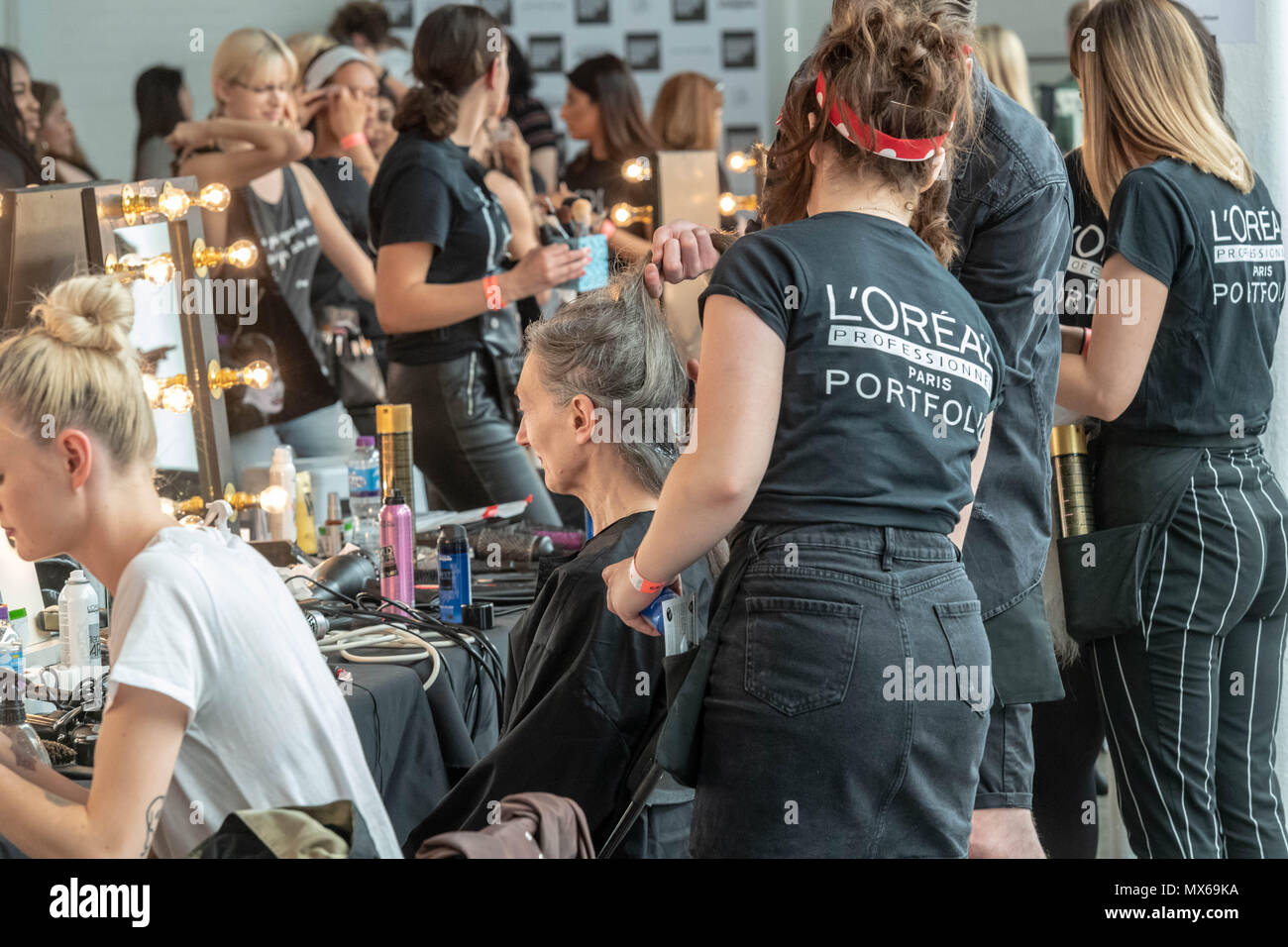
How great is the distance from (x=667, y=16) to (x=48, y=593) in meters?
5.68

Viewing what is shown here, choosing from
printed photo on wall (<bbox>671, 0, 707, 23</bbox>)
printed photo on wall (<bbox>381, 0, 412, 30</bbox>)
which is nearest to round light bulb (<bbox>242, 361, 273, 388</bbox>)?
printed photo on wall (<bbox>381, 0, 412, 30</bbox>)

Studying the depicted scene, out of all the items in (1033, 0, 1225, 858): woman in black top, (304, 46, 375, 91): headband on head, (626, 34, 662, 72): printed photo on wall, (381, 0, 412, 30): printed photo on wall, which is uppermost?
(381, 0, 412, 30): printed photo on wall

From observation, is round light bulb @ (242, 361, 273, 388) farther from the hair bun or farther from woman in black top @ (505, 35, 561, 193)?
woman in black top @ (505, 35, 561, 193)

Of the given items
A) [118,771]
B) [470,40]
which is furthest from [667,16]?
[118,771]

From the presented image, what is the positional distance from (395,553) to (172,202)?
27.5 inches

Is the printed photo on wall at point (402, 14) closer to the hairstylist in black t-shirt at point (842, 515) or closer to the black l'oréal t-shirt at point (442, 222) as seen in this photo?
the black l'oréal t-shirt at point (442, 222)

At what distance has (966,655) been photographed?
1.37m

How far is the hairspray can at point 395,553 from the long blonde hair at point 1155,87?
1.32 metres

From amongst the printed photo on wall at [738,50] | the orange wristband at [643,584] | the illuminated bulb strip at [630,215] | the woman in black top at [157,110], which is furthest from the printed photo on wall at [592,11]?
the orange wristband at [643,584]

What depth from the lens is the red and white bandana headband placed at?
1396 mm

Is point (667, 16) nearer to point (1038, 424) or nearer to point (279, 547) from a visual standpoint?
point (279, 547)

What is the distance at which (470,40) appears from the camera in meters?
3.08

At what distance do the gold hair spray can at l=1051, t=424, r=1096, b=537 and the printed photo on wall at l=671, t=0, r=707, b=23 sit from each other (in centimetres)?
531

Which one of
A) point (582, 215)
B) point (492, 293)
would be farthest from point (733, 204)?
point (492, 293)
